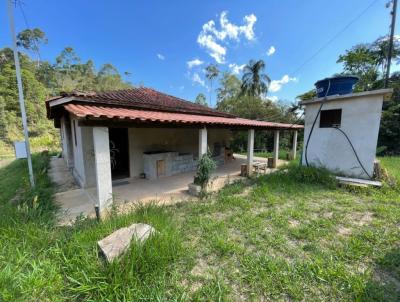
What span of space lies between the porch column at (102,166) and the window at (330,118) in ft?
25.6

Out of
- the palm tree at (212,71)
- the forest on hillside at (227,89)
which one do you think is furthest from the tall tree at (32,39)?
the palm tree at (212,71)

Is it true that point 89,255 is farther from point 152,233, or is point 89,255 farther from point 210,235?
point 210,235

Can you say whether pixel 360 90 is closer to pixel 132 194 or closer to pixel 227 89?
pixel 227 89

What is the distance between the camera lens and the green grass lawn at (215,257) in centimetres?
222

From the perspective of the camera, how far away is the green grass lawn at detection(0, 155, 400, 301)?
2.22 meters

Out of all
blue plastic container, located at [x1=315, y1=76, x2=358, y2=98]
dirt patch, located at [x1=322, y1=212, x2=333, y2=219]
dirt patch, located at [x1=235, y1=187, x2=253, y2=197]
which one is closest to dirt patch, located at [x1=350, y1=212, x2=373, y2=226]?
dirt patch, located at [x1=322, y1=212, x2=333, y2=219]

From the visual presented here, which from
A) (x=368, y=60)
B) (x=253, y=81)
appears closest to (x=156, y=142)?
(x=368, y=60)

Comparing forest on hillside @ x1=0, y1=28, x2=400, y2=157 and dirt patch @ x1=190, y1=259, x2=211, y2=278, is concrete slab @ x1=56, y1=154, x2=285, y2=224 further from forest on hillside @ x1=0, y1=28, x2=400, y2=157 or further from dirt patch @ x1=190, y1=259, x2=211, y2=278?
forest on hillside @ x1=0, y1=28, x2=400, y2=157

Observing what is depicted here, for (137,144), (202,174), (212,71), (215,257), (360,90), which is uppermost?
(212,71)

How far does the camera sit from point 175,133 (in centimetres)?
885

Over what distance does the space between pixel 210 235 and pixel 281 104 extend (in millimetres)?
21813

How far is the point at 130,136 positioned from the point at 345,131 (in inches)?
324

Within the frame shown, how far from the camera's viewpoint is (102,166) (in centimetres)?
403

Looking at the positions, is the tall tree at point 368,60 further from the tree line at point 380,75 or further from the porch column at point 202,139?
the porch column at point 202,139
